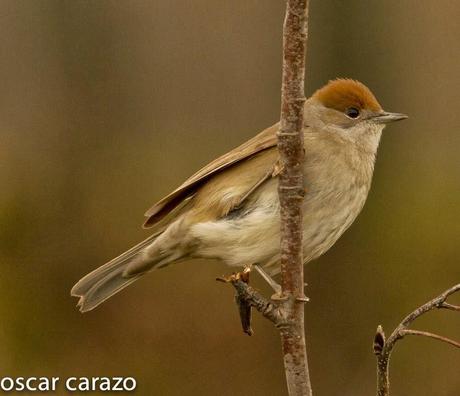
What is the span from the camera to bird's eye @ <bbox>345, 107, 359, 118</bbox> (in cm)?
544

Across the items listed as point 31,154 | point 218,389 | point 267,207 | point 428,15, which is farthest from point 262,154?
point 428,15

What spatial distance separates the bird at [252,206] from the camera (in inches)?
190

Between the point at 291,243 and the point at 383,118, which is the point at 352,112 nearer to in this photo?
the point at 383,118

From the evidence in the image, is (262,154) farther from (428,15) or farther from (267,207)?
(428,15)

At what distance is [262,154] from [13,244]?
9.63 feet

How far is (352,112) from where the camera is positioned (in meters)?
5.46

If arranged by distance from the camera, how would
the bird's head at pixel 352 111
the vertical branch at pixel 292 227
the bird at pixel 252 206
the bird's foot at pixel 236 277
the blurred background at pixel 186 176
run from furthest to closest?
the blurred background at pixel 186 176 → the bird's head at pixel 352 111 → the bird at pixel 252 206 → the bird's foot at pixel 236 277 → the vertical branch at pixel 292 227

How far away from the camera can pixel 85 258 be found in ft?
24.5

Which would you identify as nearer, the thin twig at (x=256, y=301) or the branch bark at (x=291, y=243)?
the branch bark at (x=291, y=243)

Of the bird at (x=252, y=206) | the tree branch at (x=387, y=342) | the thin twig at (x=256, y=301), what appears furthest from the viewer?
the bird at (x=252, y=206)

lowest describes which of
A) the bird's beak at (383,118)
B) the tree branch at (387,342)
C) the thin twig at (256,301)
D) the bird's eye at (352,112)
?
the tree branch at (387,342)

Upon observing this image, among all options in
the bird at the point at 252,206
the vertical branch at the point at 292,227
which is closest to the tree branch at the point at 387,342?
the vertical branch at the point at 292,227

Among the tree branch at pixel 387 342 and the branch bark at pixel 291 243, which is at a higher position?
the branch bark at pixel 291 243

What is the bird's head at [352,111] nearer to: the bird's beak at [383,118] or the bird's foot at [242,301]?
the bird's beak at [383,118]
